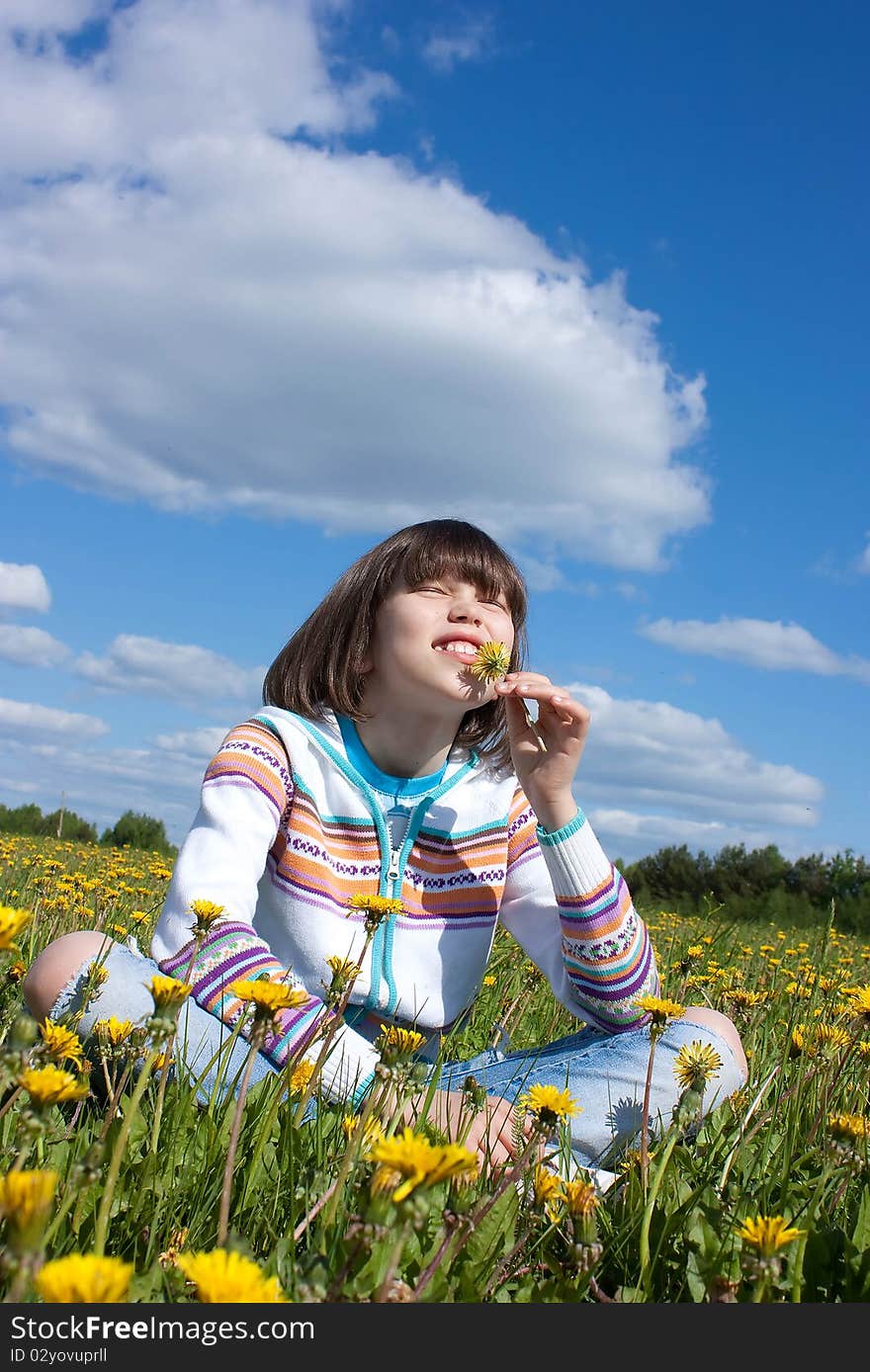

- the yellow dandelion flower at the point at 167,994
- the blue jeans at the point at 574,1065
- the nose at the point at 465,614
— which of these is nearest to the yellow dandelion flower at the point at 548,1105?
the yellow dandelion flower at the point at 167,994

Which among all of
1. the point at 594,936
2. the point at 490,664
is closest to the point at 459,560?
the point at 490,664

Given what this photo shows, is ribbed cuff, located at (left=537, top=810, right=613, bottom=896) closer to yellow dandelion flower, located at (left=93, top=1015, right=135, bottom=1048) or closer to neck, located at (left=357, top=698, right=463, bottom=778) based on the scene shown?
neck, located at (left=357, top=698, right=463, bottom=778)

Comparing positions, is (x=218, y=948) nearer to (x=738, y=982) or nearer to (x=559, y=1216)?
(x=559, y=1216)

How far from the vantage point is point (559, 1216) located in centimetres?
155

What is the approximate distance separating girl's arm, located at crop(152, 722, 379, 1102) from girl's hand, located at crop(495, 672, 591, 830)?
2.20ft

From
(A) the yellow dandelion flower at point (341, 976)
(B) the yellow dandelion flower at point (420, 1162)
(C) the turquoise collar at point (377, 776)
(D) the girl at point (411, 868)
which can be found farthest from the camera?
(C) the turquoise collar at point (377, 776)

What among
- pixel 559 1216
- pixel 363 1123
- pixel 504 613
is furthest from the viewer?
pixel 504 613

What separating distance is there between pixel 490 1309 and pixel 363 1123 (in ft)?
0.87

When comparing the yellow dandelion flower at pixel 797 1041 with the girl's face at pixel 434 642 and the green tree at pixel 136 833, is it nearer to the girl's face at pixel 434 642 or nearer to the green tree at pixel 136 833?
the girl's face at pixel 434 642

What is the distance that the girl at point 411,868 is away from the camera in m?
2.46

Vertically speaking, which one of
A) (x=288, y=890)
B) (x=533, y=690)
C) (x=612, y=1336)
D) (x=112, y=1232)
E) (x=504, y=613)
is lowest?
(x=112, y=1232)

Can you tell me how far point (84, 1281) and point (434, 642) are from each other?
253 cm

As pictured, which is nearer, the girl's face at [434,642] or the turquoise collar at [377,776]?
the girl's face at [434,642]

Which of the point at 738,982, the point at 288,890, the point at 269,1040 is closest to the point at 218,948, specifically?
the point at 269,1040
